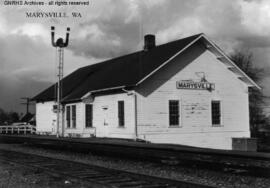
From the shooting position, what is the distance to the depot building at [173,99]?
22500 millimetres

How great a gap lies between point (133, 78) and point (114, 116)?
9.06ft

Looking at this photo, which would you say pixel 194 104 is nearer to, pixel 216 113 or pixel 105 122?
pixel 216 113

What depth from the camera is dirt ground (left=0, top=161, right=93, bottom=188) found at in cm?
868

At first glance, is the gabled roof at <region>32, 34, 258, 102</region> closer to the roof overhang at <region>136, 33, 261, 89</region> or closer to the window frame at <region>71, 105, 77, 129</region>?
the roof overhang at <region>136, 33, 261, 89</region>

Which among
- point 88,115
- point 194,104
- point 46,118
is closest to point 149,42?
point 194,104

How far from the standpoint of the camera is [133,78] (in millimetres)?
22438

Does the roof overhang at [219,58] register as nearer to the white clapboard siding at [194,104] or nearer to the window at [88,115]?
the white clapboard siding at [194,104]

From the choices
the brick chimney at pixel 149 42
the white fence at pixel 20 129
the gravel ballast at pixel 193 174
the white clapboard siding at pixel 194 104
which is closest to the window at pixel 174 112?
the white clapboard siding at pixel 194 104

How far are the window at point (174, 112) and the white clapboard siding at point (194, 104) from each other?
0.24 metres

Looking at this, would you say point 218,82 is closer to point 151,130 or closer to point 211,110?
point 211,110

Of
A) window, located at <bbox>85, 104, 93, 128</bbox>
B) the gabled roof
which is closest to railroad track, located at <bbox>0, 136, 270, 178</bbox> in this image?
the gabled roof

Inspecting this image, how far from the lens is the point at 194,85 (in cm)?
2400

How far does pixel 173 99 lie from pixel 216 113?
3190mm

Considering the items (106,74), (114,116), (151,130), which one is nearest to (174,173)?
(151,130)
